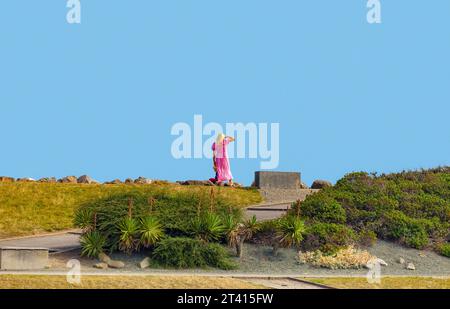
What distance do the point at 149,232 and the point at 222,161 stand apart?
18839 millimetres

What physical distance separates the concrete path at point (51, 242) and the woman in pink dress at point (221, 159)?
12.3 meters

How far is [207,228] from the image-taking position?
21891 mm

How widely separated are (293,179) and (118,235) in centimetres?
1937

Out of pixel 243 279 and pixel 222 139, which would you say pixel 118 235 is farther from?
pixel 222 139

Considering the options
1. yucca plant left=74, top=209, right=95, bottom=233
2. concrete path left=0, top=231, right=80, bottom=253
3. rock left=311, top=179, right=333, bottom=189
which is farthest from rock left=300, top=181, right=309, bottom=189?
yucca plant left=74, top=209, right=95, bottom=233

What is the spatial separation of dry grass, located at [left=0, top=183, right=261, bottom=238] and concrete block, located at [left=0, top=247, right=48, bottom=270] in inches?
240

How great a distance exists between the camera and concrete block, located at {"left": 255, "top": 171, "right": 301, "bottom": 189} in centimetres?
4019

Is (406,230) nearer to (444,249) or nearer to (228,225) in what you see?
(444,249)

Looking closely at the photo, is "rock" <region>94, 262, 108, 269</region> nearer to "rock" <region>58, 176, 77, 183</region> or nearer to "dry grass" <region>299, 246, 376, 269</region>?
"dry grass" <region>299, 246, 376, 269</region>

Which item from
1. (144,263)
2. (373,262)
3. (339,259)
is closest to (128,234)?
(144,263)

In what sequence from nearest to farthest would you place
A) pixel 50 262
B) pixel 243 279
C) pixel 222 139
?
pixel 243 279, pixel 50 262, pixel 222 139
